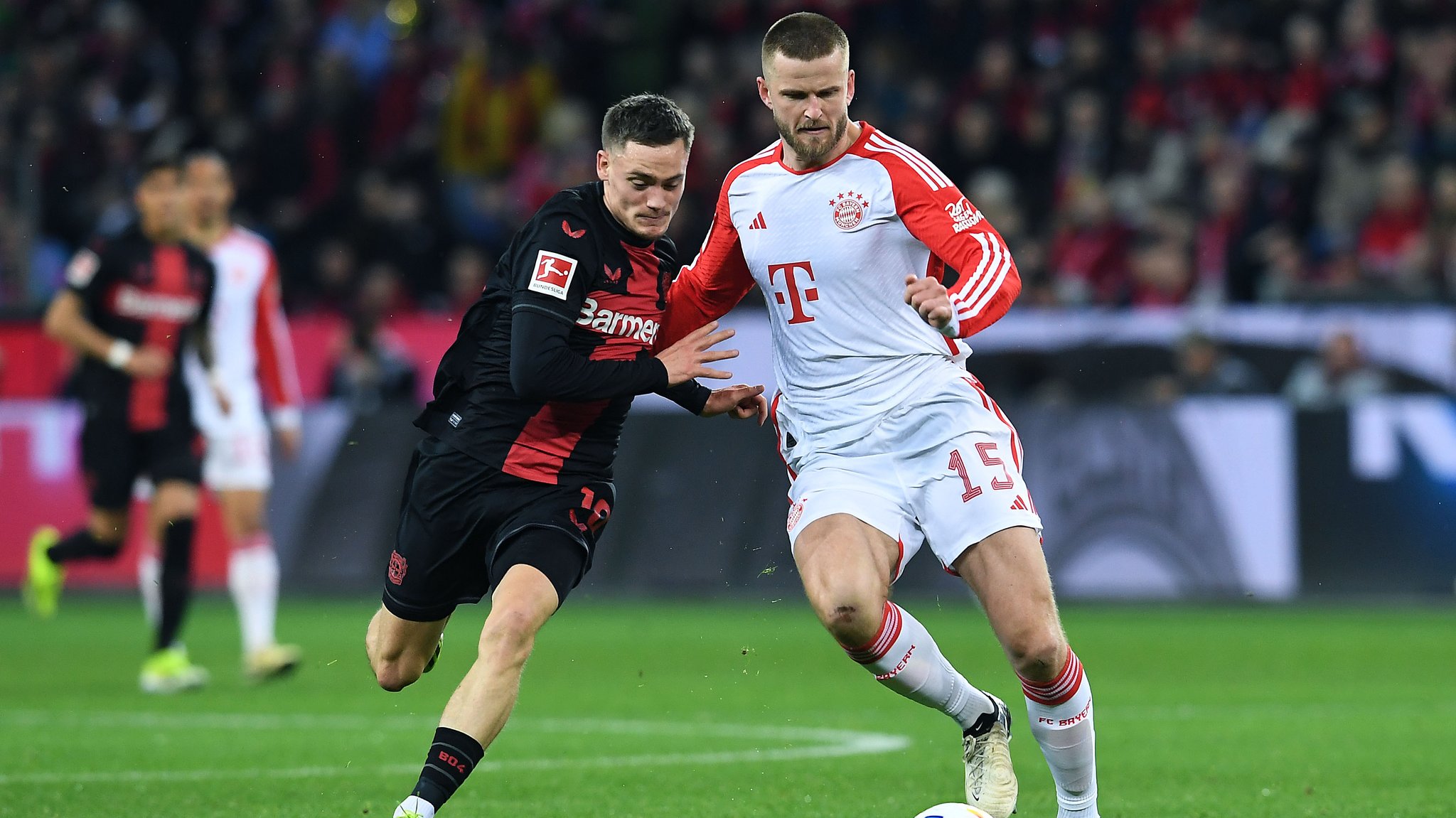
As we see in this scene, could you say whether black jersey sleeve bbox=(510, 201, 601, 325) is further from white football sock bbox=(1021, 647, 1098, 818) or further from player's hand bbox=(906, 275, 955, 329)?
white football sock bbox=(1021, 647, 1098, 818)

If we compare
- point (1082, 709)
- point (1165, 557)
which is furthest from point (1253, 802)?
point (1165, 557)

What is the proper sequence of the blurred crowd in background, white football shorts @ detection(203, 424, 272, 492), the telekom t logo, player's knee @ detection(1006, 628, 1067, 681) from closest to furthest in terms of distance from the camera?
player's knee @ detection(1006, 628, 1067, 681)
the telekom t logo
white football shorts @ detection(203, 424, 272, 492)
the blurred crowd in background

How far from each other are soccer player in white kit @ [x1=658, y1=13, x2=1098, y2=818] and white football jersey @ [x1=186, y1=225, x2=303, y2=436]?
542cm

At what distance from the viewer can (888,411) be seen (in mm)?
5773

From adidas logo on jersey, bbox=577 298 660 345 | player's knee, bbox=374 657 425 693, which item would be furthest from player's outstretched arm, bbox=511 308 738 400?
player's knee, bbox=374 657 425 693

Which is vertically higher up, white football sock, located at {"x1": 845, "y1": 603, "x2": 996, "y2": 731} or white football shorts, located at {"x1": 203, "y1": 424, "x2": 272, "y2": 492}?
white football sock, located at {"x1": 845, "y1": 603, "x2": 996, "y2": 731}

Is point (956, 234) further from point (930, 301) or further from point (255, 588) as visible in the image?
point (255, 588)

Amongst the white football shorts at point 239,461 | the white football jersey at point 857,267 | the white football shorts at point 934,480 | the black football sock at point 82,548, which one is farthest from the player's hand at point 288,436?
the white football shorts at point 934,480

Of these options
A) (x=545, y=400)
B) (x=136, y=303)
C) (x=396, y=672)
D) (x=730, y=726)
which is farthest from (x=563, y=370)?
(x=136, y=303)

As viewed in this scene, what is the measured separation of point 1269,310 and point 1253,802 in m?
8.54

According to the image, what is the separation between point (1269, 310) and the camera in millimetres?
14258

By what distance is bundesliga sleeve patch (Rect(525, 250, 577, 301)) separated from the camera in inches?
227

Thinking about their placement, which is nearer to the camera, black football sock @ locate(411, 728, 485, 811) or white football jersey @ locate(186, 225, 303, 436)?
black football sock @ locate(411, 728, 485, 811)

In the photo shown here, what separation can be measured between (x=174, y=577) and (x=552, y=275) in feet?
16.6
